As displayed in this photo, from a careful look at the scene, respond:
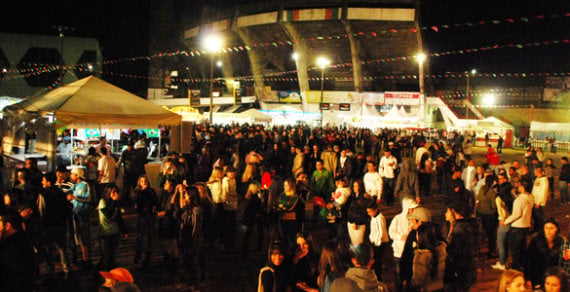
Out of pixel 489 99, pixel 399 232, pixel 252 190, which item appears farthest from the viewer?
pixel 489 99

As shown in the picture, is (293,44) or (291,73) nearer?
(293,44)

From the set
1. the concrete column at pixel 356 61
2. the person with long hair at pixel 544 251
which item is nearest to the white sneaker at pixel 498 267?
the person with long hair at pixel 544 251

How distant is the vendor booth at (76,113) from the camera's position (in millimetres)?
8977

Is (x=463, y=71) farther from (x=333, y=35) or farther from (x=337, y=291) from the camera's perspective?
(x=337, y=291)

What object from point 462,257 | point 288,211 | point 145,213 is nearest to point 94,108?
point 145,213

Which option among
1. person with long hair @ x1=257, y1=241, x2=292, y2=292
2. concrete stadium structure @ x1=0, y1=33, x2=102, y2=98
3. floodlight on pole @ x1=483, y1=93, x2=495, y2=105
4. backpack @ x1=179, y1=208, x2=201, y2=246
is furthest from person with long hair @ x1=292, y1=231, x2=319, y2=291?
floodlight on pole @ x1=483, y1=93, x2=495, y2=105

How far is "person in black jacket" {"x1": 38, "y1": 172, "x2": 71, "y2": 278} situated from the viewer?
5625mm

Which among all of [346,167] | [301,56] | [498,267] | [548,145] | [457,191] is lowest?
[498,267]

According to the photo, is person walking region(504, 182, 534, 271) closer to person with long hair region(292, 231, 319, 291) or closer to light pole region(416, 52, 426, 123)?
person with long hair region(292, 231, 319, 291)

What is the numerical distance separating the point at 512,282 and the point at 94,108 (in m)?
8.45

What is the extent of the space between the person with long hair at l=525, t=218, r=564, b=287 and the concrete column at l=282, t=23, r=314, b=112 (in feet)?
127

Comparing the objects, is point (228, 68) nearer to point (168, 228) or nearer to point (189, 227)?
point (168, 228)

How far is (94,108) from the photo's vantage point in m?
9.32

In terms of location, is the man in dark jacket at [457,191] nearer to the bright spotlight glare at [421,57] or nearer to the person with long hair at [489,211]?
the person with long hair at [489,211]
